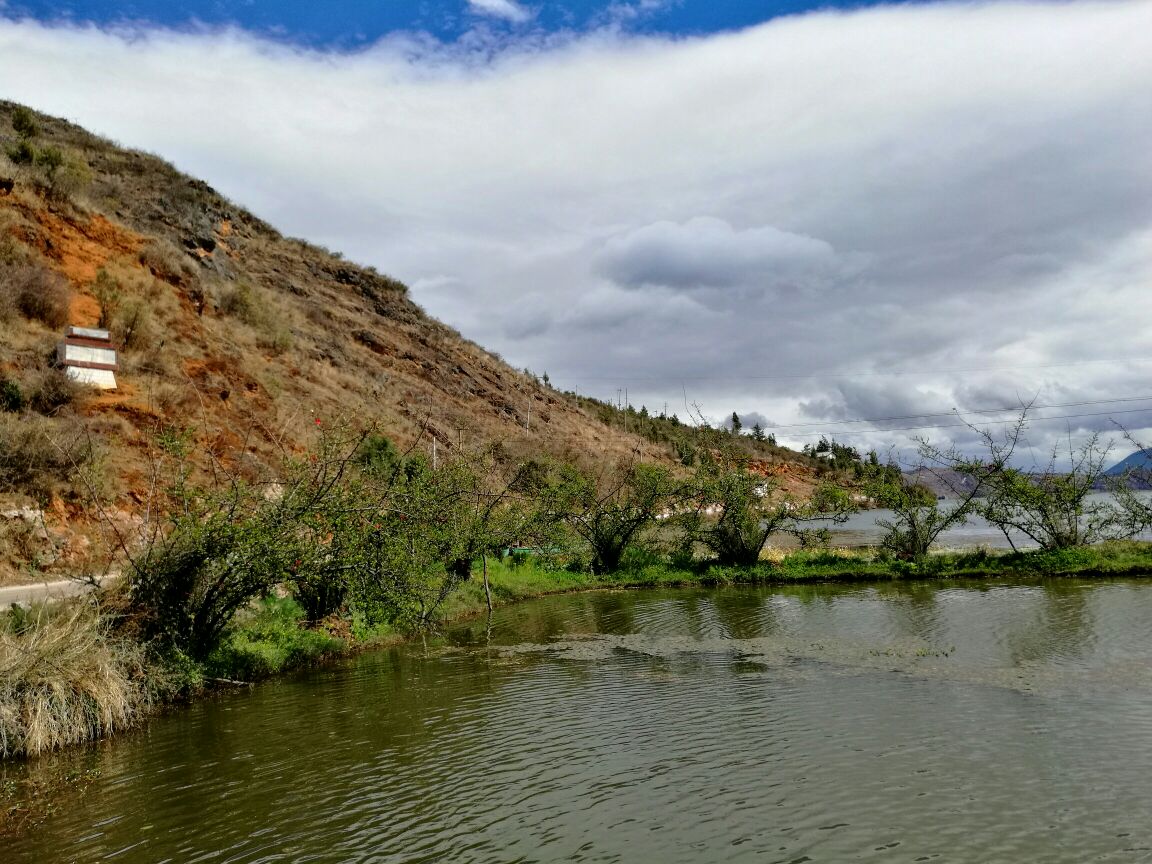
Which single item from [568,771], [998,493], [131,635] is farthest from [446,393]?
[568,771]

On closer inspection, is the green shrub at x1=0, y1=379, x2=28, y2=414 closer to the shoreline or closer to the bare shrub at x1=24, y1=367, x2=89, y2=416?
the bare shrub at x1=24, y1=367, x2=89, y2=416

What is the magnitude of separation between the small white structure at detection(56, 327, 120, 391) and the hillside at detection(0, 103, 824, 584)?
2.04ft

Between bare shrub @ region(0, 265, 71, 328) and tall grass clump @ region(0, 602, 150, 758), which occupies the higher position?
bare shrub @ region(0, 265, 71, 328)

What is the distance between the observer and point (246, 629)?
56.7ft

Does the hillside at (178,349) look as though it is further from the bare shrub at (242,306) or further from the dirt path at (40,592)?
the dirt path at (40,592)

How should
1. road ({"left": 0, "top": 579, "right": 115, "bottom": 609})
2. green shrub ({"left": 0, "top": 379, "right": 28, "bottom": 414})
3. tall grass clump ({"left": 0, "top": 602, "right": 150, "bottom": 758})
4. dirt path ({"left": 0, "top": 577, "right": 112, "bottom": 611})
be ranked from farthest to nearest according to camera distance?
green shrub ({"left": 0, "top": 379, "right": 28, "bottom": 414}) → road ({"left": 0, "top": 579, "right": 115, "bottom": 609}) → dirt path ({"left": 0, "top": 577, "right": 112, "bottom": 611}) → tall grass clump ({"left": 0, "top": 602, "right": 150, "bottom": 758})

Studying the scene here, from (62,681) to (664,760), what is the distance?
9.30 metres

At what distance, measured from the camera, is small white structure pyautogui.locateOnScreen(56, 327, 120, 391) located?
2758 centimetres

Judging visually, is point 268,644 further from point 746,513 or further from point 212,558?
point 746,513

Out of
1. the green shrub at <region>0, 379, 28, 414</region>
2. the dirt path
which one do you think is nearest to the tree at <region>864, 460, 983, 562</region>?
the dirt path

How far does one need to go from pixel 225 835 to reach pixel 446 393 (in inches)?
2120

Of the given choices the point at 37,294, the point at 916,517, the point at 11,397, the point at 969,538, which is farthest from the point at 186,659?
the point at 969,538

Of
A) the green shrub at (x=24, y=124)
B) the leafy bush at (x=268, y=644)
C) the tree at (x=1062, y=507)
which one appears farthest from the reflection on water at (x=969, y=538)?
the green shrub at (x=24, y=124)

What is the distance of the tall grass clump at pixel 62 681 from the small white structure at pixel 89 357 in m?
17.4
